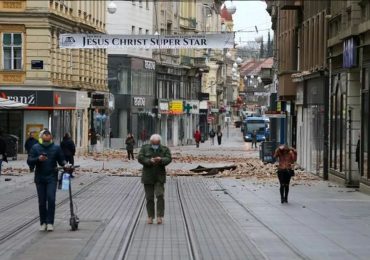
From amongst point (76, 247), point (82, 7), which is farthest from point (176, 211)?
point (82, 7)

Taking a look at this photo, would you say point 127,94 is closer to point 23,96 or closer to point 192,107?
point 192,107

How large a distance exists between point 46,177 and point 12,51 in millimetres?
37639

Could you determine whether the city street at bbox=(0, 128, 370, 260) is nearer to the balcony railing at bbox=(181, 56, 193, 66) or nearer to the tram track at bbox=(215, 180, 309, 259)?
the tram track at bbox=(215, 180, 309, 259)

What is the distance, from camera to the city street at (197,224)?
13.9 metres

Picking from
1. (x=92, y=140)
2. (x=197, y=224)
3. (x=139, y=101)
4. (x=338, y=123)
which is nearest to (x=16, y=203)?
(x=197, y=224)

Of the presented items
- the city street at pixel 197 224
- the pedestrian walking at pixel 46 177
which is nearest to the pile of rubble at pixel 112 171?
the city street at pixel 197 224

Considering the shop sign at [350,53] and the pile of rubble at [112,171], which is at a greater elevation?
the shop sign at [350,53]

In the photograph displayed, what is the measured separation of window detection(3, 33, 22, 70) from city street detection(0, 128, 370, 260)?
895 inches

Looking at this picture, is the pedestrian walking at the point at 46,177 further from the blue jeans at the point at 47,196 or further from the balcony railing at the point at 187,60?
the balcony railing at the point at 187,60

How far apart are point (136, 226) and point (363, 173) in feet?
37.5

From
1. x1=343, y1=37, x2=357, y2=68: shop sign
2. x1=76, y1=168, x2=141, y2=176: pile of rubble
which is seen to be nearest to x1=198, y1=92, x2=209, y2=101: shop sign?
x1=76, y1=168, x2=141, y2=176: pile of rubble

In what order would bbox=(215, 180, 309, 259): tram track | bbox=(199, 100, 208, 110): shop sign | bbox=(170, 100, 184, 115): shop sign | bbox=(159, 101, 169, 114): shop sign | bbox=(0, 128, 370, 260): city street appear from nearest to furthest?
bbox=(215, 180, 309, 259): tram track
bbox=(0, 128, 370, 260): city street
bbox=(159, 101, 169, 114): shop sign
bbox=(170, 100, 184, 115): shop sign
bbox=(199, 100, 208, 110): shop sign

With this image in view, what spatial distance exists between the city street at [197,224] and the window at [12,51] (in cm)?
2275

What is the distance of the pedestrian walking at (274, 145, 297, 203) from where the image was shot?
23.8 m
